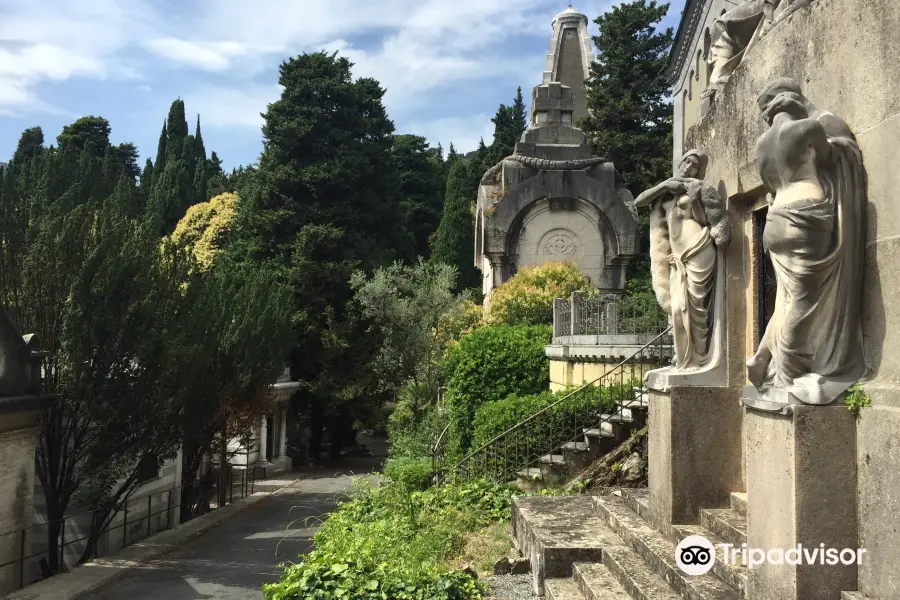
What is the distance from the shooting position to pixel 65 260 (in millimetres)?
12781

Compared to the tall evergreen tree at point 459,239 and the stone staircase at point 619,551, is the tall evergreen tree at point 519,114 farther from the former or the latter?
the stone staircase at point 619,551

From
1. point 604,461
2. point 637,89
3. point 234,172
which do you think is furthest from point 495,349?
point 234,172

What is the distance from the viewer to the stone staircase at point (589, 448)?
424 inches

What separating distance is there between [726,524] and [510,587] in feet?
6.89

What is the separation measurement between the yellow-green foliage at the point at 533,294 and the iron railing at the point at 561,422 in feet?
21.6

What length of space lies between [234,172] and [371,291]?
35.1 meters

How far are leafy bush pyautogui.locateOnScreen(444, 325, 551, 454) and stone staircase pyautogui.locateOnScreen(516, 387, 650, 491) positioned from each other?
4115 millimetres

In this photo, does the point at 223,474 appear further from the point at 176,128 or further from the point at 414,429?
the point at 176,128

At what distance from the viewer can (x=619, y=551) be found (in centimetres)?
594

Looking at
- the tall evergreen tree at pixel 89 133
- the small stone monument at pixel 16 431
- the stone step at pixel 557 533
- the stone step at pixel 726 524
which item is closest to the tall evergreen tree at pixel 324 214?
the small stone monument at pixel 16 431

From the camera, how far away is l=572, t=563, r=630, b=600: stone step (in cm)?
525

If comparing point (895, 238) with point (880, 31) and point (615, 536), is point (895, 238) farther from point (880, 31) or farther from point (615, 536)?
point (615, 536)

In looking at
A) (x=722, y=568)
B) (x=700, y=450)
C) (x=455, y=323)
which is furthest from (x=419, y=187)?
(x=722, y=568)

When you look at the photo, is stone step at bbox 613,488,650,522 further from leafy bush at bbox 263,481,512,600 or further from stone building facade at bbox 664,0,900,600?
stone building facade at bbox 664,0,900,600
